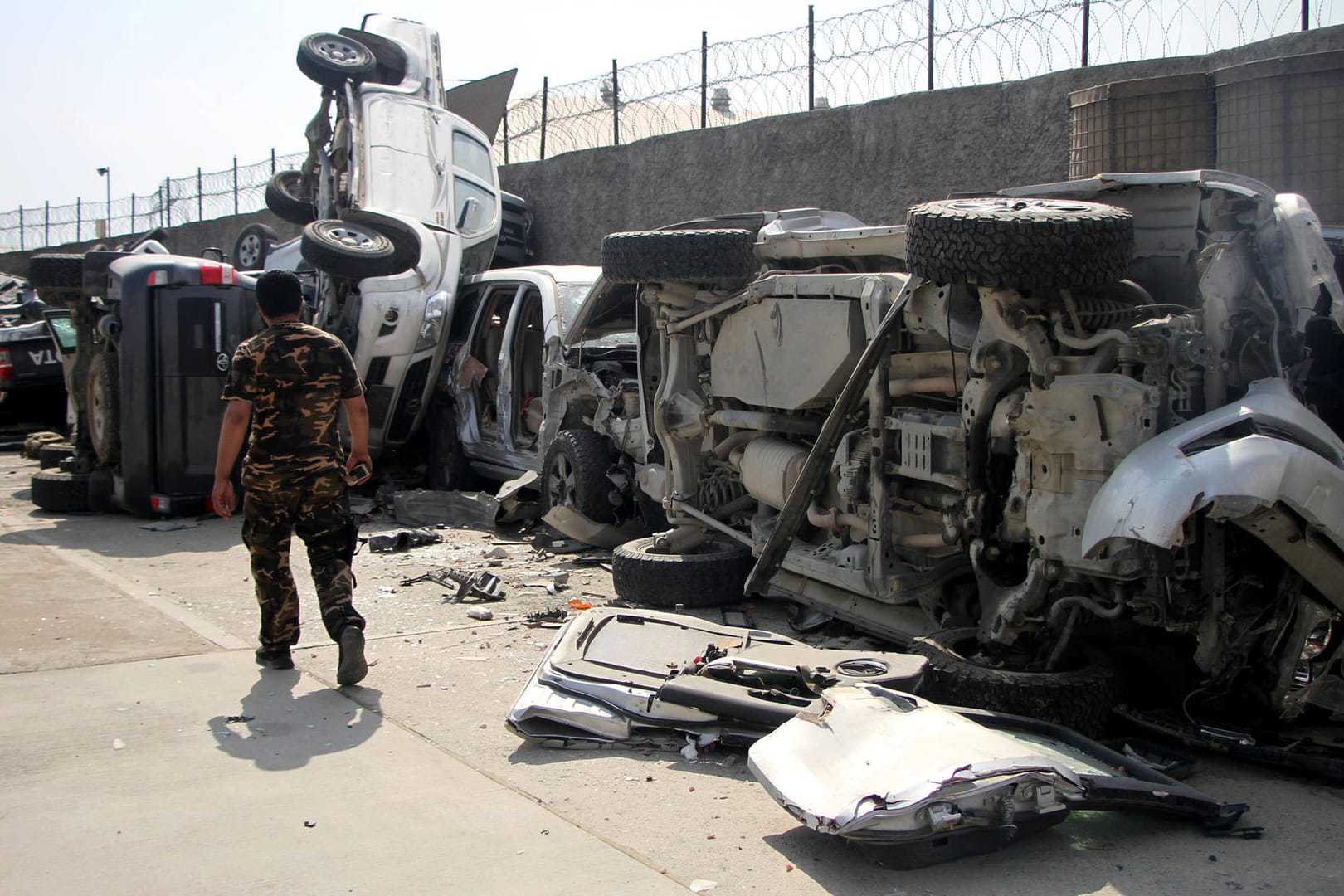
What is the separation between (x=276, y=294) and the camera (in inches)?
208

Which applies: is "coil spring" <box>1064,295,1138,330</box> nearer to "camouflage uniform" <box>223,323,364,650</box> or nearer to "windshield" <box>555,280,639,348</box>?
"camouflage uniform" <box>223,323,364,650</box>

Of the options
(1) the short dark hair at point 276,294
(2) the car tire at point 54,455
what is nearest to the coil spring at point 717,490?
(1) the short dark hair at point 276,294

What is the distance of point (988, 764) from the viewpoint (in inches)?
126

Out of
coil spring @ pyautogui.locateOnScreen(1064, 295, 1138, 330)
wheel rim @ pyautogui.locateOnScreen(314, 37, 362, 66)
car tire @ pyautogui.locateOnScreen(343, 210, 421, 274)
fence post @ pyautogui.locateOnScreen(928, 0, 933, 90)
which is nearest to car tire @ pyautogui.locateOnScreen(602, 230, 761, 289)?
coil spring @ pyautogui.locateOnScreen(1064, 295, 1138, 330)

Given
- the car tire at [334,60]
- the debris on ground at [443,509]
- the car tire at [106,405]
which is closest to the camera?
the debris on ground at [443,509]

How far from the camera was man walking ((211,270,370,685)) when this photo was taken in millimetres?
5176

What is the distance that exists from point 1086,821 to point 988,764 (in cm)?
59

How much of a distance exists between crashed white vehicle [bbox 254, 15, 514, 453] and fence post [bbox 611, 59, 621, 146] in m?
2.79

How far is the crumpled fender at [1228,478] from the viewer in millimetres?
3457

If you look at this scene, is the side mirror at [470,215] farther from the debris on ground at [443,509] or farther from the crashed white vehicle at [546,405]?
the debris on ground at [443,509]

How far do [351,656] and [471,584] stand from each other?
1885 mm

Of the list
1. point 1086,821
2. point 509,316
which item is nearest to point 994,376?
point 1086,821

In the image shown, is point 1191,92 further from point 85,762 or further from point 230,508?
point 85,762

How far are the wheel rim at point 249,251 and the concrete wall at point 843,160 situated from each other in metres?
3.67
